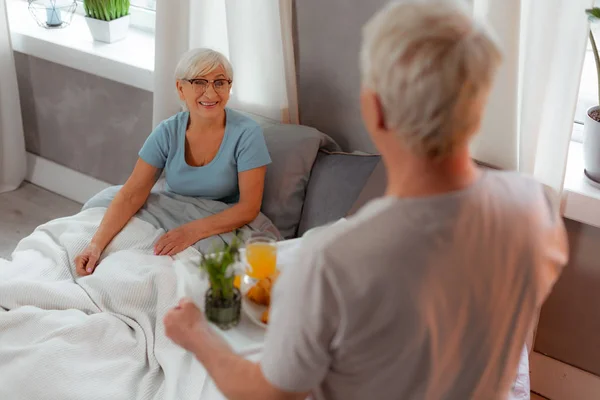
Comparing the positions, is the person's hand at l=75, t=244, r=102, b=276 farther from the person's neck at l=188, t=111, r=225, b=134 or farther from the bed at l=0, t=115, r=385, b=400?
the person's neck at l=188, t=111, r=225, b=134

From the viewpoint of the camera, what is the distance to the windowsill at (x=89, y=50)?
9.53ft

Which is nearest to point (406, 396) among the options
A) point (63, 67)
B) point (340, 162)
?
point (340, 162)

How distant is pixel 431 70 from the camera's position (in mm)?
830

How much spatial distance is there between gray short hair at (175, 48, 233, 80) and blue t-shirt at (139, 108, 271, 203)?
0.19 m

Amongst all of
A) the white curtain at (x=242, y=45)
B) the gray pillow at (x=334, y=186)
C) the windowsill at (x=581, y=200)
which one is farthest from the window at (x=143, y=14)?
the windowsill at (x=581, y=200)

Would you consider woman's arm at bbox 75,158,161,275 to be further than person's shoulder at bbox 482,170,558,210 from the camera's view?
Yes

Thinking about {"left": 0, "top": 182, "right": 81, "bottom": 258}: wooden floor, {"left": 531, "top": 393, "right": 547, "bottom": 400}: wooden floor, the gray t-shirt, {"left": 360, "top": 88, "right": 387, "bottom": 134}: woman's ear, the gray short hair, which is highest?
{"left": 360, "top": 88, "right": 387, "bottom": 134}: woman's ear

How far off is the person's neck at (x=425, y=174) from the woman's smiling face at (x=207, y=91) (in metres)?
1.32

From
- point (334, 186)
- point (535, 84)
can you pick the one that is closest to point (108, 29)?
point (334, 186)

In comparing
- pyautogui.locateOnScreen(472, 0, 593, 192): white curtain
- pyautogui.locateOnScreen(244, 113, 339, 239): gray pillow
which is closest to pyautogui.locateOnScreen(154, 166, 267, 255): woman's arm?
pyautogui.locateOnScreen(244, 113, 339, 239): gray pillow

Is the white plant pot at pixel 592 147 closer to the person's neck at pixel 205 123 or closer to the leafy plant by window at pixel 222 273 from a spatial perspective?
the person's neck at pixel 205 123

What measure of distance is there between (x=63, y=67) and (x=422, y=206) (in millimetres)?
2608

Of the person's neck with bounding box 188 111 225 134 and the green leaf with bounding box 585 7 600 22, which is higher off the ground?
the green leaf with bounding box 585 7 600 22

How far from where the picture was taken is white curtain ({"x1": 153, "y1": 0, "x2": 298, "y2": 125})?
2.38 metres
